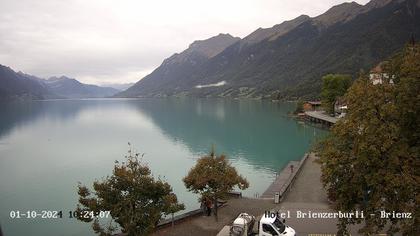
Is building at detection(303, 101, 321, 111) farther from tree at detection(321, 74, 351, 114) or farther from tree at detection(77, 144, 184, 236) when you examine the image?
tree at detection(77, 144, 184, 236)

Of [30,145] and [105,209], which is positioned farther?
[30,145]

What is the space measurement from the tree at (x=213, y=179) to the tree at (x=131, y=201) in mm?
6113

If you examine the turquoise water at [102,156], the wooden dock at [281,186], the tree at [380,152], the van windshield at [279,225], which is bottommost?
the turquoise water at [102,156]

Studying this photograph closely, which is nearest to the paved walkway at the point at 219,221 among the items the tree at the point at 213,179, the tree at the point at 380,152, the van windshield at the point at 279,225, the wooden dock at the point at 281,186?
the tree at the point at 213,179

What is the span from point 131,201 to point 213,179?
8496 millimetres

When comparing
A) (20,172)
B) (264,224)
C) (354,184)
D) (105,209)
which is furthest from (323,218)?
(20,172)

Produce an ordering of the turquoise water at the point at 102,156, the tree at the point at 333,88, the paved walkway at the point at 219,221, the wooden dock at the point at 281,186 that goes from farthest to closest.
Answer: the tree at the point at 333,88, the turquoise water at the point at 102,156, the wooden dock at the point at 281,186, the paved walkway at the point at 219,221

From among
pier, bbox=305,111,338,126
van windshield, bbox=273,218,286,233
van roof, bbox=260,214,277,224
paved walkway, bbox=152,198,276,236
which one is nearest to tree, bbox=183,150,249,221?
paved walkway, bbox=152,198,276,236

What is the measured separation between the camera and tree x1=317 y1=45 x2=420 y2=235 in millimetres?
17547

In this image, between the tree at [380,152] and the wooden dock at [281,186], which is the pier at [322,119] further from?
the tree at [380,152]

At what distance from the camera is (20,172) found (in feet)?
207

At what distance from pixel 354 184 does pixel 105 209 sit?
1357 cm

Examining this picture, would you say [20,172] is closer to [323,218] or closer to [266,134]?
[323,218]

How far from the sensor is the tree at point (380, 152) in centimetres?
1755
